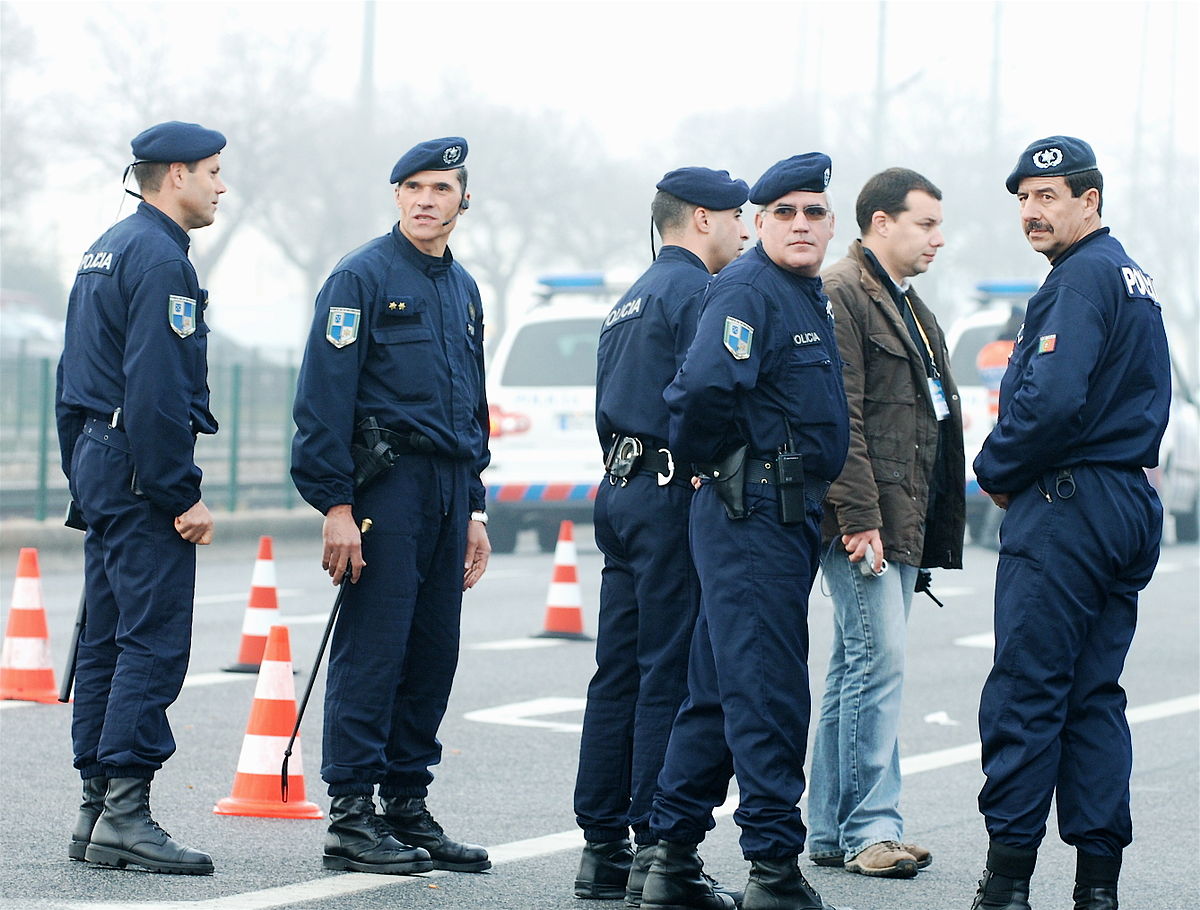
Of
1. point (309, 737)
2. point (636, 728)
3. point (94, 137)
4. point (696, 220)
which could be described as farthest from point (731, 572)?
point (94, 137)

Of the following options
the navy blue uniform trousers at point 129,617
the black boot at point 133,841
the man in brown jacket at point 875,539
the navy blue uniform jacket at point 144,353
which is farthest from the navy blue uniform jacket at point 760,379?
the black boot at point 133,841

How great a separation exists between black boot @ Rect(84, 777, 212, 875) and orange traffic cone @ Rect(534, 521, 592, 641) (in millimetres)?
6117

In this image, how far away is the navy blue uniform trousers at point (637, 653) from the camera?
18.2 ft

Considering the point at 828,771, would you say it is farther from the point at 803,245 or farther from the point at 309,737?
the point at 309,737

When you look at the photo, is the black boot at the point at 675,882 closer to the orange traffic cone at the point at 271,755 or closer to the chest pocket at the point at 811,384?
the chest pocket at the point at 811,384

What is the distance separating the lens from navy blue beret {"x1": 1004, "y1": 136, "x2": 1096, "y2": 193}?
534 centimetres

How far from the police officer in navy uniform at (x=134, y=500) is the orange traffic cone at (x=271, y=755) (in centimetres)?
88

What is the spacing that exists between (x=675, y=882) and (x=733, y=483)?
1.01 m

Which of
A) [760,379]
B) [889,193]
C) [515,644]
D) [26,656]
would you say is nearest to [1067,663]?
[760,379]

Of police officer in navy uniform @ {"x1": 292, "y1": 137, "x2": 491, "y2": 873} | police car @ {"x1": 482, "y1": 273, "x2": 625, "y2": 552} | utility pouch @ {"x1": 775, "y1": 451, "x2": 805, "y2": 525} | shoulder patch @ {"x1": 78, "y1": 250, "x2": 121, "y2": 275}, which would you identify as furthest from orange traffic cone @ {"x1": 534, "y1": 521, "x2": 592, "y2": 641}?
utility pouch @ {"x1": 775, "y1": 451, "x2": 805, "y2": 525}

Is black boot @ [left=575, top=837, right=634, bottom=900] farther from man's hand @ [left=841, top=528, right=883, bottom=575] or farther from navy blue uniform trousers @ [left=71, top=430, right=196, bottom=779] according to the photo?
navy blue uniform trousers @ [left=71, top=430, right=196, bottom=779]

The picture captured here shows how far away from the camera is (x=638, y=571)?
18.3 feet

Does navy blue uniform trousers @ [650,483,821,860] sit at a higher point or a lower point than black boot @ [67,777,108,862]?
higher

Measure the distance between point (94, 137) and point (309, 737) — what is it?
1807 inches
